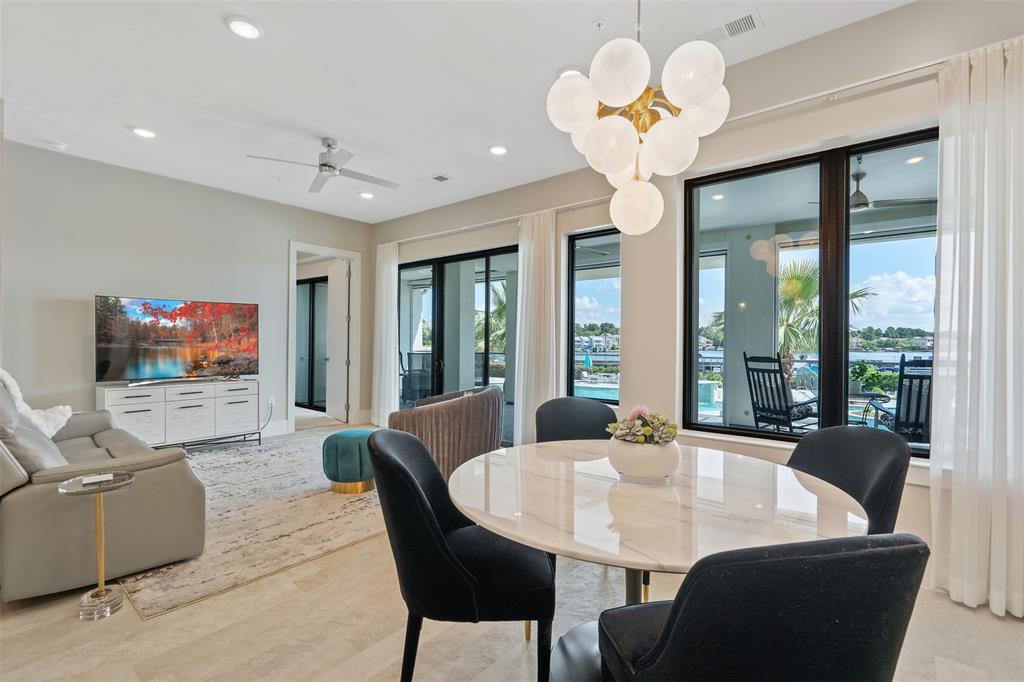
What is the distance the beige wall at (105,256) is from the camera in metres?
4.05

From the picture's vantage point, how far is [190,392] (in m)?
4.68

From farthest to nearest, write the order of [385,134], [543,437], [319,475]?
[319,475] → [385,134] → [543,437]

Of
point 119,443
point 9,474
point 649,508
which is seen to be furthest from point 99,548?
point 649,508

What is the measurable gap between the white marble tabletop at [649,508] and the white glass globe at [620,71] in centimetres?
127

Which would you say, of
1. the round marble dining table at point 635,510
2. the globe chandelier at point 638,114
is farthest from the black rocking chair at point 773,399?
the globe chandelier at point 638,114

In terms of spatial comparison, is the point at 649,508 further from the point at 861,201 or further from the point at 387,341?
the point at 387,341

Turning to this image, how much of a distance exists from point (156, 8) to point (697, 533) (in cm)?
342

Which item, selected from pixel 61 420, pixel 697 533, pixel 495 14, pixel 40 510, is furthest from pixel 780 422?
pixel 61 420

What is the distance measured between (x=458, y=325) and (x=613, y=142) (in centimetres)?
447

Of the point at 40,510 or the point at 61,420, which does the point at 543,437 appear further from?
the point at 61,420

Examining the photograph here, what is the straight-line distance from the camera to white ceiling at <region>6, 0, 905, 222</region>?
240 cm

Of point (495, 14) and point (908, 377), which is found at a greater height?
point (495, 14)

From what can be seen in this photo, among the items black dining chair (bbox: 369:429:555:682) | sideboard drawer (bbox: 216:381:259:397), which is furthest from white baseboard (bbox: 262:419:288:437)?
black dining chair (bbox: 369:429:555:682)

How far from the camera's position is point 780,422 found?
303 centimetres
